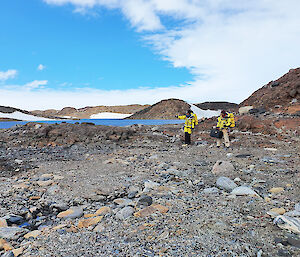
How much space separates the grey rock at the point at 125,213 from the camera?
4754 mm

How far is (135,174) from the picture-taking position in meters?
8.15

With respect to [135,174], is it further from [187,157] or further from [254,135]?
[254,135]

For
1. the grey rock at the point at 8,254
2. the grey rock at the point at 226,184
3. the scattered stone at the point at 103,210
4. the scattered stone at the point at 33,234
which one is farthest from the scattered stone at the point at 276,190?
the grey rock at the point at 8,254

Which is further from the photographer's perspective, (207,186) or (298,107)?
(298,107)

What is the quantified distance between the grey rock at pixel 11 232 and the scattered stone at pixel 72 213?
79cm

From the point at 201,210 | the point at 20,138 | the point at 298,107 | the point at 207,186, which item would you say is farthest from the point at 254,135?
the point at 20,138

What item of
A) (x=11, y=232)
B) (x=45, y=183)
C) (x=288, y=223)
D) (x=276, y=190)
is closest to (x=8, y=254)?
(x=11, y=232)

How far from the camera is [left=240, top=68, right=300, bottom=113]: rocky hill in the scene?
21102 mm

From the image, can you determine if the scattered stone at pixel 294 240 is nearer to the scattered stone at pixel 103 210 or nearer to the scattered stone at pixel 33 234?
the scattered stone at pixel 103 210

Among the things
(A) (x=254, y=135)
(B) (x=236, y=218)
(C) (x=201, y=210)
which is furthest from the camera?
(A) (x=254, y=135)

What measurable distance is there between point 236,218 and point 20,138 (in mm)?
16205

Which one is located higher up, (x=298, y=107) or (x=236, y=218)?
(x=298, y=107)

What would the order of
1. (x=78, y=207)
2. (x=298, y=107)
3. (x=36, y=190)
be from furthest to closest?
(x=298, y=107), (x=36, y=190), (x=78, y=207)

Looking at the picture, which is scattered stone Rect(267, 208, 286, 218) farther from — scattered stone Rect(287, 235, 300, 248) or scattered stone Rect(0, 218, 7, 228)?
scattered stone Rect(0, 218, 7, 228)
